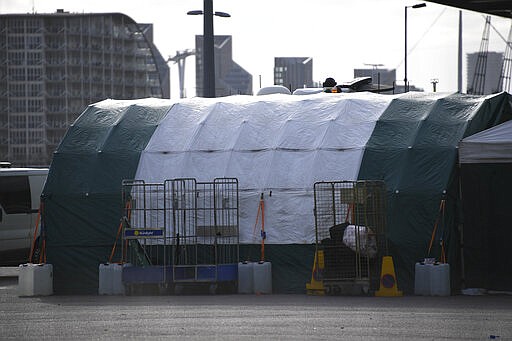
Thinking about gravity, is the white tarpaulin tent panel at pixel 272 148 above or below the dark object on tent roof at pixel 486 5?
below

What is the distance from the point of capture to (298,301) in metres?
19.1

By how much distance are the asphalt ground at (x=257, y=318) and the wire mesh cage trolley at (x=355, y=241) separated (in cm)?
51

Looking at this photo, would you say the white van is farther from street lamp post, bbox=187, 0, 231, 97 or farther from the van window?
street lamp post, bbox=187, 0, 231, 97

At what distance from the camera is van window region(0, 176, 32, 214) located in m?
26.0

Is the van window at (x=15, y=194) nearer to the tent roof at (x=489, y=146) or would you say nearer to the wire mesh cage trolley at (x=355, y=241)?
the wire mesh cage trolley at (x=355, y=241)

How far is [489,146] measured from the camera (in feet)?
67.3

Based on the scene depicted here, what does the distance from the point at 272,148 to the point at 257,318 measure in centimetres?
710

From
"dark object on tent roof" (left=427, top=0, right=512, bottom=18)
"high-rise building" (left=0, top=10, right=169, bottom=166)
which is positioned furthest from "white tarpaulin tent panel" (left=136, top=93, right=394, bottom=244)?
"high-rise building" (left=0, top=10, right=169, bottom=166)

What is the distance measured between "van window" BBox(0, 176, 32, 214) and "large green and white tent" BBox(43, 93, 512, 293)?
257cm

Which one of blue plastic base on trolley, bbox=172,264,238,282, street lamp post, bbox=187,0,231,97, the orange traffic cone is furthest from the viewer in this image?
street lamp post, bbox=187,0,231,97

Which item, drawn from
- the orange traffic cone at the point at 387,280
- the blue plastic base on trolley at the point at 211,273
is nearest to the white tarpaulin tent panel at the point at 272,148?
the blue plastic base on trolley at the point at 211,273

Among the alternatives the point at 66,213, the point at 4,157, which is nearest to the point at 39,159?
the point at 4,157

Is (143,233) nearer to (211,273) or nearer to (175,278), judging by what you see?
(175,278)

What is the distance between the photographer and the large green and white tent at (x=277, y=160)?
835 inches
